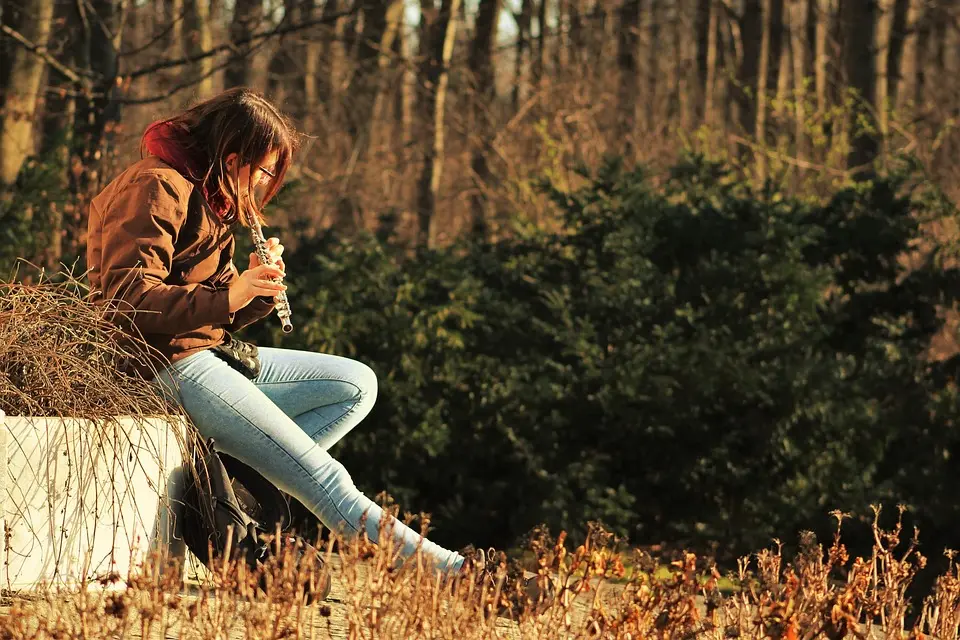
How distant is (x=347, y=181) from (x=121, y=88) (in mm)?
7670

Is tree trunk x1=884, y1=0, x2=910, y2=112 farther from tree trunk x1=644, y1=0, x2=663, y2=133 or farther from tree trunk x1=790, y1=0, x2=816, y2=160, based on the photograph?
tree trunk x1=644, y1=0, x2=663, y2=133

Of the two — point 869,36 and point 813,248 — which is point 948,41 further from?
point 813,248

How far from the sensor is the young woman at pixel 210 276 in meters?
3.60

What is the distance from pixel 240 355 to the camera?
391cm

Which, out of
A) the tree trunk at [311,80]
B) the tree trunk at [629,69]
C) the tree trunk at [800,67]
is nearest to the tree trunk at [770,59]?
the tree trunk at [800,67]

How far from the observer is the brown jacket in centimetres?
358

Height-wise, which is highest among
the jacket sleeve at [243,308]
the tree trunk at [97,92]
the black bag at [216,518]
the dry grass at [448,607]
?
the tree trunk at [97,92]

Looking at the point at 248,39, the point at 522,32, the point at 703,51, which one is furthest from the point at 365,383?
the point at 703,51

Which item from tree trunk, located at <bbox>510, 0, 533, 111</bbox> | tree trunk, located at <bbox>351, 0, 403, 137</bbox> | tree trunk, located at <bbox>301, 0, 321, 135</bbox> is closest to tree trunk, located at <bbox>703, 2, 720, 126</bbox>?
tree trunk, located at <bbox>510, 0, 533, 111</bbox>

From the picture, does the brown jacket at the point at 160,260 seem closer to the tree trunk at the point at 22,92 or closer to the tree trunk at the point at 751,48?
the tree trunk at the point at 22,92

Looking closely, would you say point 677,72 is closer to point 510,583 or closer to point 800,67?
point 800,67

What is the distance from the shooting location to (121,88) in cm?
876

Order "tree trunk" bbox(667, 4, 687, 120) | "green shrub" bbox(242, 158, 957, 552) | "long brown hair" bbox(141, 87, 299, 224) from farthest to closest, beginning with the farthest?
"tree trunk" bbox(667, 4, 687, 120)
"green shrub" bbox(242, 158, 957, 552)
"long brown hair" bbox(141, 87, 299, 224)

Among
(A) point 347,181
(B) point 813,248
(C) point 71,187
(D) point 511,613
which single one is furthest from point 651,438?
(A) point 347,181
